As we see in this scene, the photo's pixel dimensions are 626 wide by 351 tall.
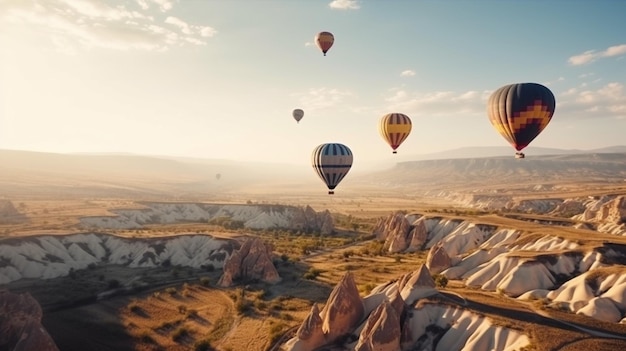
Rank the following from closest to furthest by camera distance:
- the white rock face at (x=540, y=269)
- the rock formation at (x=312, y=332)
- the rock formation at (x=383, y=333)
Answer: the rock formation at (x=383, y=333) < the rock formation at (x=312, y=332) < the white rock face at (x=540, y=269)

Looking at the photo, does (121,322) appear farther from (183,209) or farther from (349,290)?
(183,209)

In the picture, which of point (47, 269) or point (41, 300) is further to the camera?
point (47, 269)

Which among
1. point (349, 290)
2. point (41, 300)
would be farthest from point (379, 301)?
point (41, 300)

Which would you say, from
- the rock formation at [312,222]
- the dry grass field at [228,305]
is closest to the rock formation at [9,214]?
the dry grass field at [228,305]

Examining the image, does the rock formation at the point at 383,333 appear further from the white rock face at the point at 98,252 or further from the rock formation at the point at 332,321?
the white rock face at the point at 98,252

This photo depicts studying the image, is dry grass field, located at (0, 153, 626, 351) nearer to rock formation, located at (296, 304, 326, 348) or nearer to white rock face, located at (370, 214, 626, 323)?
white rock face, located at (370, 214, 626, 323)

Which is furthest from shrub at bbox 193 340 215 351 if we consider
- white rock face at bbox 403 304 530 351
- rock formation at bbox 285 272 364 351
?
white rock face at bbox 403 304 530 351

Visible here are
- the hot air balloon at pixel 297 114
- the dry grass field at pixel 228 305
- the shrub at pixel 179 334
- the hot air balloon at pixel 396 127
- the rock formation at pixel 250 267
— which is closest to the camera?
the dry grass field at pixel 228 305
